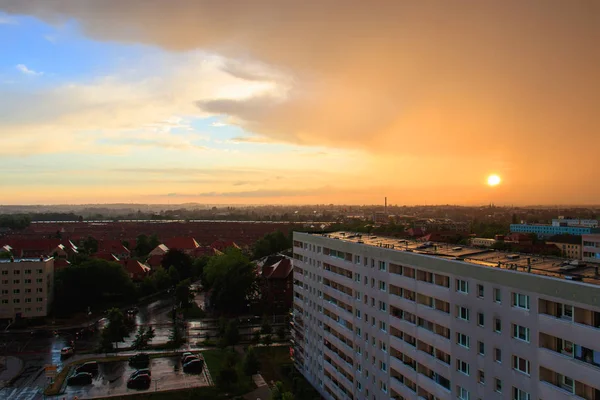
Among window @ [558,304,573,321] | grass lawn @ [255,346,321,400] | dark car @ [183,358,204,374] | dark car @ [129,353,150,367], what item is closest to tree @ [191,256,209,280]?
grass lawn @ [255,346,321,400]

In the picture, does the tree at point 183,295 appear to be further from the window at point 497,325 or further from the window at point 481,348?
the window at point 497,325

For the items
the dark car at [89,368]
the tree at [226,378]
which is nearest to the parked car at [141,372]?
the dark car at [89,368]

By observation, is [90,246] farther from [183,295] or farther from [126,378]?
[126,378]

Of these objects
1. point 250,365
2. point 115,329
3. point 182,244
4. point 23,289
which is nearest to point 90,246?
point 182,244

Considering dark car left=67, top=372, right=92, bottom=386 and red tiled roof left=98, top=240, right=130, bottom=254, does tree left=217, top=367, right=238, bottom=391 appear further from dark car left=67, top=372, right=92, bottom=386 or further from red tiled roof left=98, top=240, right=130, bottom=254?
red tiled roof left=98, top=240, right=130, bottom=254

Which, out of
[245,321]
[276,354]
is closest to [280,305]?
[245,321]

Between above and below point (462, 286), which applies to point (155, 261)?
below
